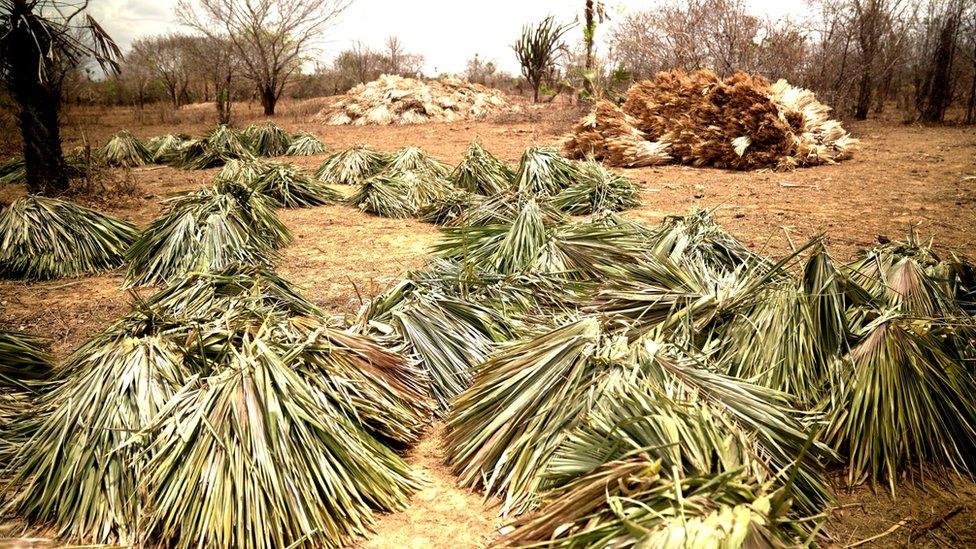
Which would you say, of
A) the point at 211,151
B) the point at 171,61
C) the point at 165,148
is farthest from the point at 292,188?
the point at 171,61

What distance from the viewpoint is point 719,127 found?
817cm

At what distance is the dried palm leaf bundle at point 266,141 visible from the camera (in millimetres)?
10953

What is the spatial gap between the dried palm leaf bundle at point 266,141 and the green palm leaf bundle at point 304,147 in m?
0.14

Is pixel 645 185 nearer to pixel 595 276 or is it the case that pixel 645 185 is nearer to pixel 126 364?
pixel 595 276

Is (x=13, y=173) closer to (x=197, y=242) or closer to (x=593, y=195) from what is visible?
(x=197, y=242)

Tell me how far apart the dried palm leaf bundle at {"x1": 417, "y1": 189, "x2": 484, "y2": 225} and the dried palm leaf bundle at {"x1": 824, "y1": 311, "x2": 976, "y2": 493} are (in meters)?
3.99

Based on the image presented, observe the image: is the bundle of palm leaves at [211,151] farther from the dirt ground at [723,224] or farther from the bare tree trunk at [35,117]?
the bare tree trunk at [35,117]

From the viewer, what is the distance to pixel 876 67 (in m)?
12.3

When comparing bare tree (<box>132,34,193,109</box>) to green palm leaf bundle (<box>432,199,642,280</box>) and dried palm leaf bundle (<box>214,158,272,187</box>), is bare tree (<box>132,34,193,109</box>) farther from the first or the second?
green palm leaf bundle (<box>432,199,642,280</box>)

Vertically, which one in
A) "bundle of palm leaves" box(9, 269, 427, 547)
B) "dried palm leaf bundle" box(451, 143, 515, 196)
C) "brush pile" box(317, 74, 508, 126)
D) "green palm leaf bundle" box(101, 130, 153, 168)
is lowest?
"bundle of palm leaves" box(9, 269, 427, 547)

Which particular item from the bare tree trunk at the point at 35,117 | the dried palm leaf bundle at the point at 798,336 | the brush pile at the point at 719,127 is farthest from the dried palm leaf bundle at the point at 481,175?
the dried palm leaf bundle at the point at 798,336

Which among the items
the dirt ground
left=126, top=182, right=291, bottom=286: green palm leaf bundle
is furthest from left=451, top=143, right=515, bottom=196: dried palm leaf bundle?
left=126, top=182, right=291, bottom=286: green palm leaf bundle

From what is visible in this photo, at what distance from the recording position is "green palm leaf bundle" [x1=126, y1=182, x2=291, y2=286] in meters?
4.45

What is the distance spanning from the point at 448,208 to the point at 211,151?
565cm
